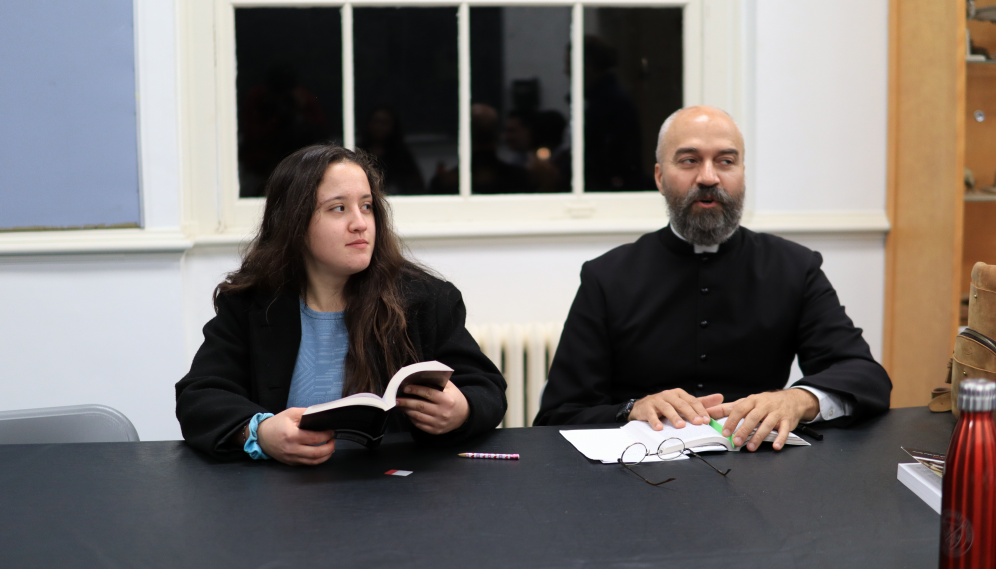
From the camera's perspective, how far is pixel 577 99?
3.05m

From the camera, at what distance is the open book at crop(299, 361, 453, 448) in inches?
51.7

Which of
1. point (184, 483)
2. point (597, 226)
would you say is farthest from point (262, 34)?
point (184, 483)

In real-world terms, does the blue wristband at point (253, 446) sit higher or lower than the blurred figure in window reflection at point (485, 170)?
lower

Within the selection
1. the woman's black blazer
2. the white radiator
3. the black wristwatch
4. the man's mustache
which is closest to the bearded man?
the man's mustache

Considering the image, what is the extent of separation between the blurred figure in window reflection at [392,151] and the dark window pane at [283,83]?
12cm

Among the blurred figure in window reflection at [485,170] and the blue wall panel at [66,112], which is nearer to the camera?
the blue wall panel at [66,112]

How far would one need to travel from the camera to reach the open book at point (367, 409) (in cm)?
131

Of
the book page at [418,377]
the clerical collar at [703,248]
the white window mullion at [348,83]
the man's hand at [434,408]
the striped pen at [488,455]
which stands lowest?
the striped pen at [488,455]

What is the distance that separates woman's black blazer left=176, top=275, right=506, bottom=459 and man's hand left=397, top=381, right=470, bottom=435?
0.23 ft

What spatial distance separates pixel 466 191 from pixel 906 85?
163cm

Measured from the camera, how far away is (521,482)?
4.21 feet

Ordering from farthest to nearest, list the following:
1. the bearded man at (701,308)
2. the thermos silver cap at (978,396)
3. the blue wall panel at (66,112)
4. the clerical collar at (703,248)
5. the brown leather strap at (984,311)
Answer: the blue wall panel at (66,112) → the clerical collar at (703,248) → the bearded man at (701,308) → the brown leather strap at (984,311) → the thermos silver cap at (978,396)

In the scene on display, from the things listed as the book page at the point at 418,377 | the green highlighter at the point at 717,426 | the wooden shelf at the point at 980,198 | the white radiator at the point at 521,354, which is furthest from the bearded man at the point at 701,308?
the wooden shelf at the point at 980,198

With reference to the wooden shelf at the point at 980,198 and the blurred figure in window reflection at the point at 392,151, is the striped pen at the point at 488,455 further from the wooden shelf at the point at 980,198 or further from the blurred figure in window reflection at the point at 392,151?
the wooden shelf at the point at 980,198
